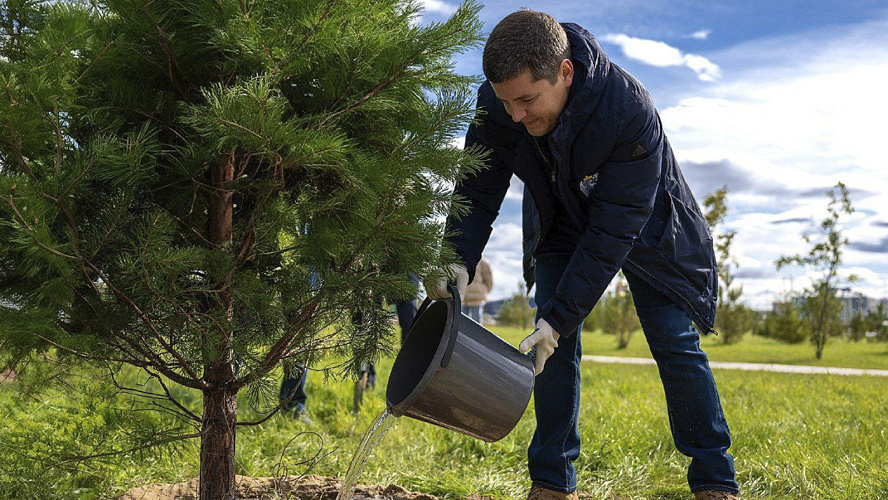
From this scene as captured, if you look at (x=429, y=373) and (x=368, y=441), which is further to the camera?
(x=368, y=441)

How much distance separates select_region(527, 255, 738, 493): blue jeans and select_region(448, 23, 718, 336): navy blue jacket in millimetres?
105

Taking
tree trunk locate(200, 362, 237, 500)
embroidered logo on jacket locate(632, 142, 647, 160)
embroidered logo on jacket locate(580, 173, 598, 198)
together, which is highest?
embroidered logo on jacket locate(632, 142, 647, 160)

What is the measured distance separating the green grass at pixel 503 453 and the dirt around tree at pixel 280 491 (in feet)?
0.30

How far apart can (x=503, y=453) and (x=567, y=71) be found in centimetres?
218

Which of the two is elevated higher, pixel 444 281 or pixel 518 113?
pixel 518 113

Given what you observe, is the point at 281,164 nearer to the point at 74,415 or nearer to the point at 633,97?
the point at 633,97

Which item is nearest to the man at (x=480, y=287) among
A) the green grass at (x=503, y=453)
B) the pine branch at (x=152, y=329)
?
the green grass at (x=503, y=453)

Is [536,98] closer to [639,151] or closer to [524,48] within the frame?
[524,48]

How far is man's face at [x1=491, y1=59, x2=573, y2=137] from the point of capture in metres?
2.21

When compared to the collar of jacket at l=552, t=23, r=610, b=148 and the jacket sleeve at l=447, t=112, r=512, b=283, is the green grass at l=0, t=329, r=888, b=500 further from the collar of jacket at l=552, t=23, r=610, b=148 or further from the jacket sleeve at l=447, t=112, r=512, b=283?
the collar of jacket at l=552, t=23, r=610, b=148

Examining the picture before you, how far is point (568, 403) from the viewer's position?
2.88 m

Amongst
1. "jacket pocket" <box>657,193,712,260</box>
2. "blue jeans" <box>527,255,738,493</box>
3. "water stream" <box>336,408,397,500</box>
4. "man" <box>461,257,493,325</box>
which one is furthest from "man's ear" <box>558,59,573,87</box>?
"man" <box>461,257,493,325</box>

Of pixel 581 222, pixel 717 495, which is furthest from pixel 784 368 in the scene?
pixel 581 222

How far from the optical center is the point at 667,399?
281cm
